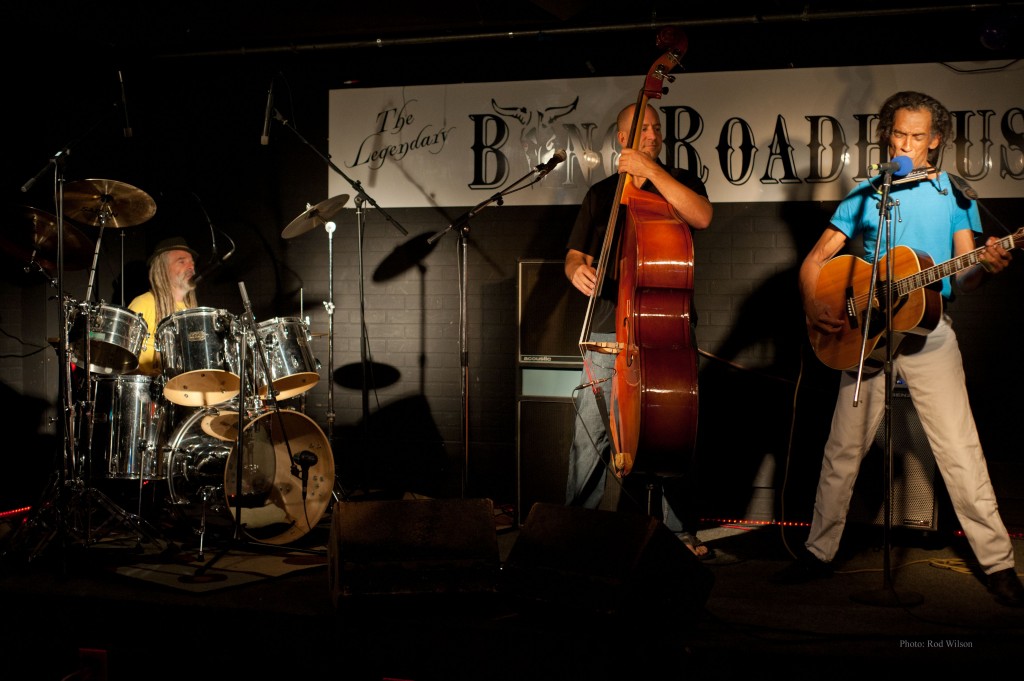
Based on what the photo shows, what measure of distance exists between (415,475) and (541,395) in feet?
4.54

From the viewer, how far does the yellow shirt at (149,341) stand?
4852mm

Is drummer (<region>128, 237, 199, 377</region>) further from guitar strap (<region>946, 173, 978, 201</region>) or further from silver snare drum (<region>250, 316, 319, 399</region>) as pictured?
guitar strap (<region>946, 173, 978, 201</region>)

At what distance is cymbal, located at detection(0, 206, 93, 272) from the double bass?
8.97 feet

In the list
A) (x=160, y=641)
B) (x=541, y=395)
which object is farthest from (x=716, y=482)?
(x=160, y=641)

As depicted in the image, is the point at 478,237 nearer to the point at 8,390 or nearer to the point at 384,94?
the point at 384,94

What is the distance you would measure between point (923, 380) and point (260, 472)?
10.3 feet

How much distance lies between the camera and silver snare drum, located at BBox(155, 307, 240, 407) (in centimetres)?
431

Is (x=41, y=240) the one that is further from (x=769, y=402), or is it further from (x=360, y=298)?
(x=769, y=402)

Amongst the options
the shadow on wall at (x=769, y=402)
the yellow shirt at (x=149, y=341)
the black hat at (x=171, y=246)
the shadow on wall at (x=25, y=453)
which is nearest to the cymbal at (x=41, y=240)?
the yellow shirt at (x=149, y=341)

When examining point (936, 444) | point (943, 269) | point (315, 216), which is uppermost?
point (315, 216)

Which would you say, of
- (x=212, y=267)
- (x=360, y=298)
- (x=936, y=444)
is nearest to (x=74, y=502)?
(x=212, y=267)

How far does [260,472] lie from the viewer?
175 inches

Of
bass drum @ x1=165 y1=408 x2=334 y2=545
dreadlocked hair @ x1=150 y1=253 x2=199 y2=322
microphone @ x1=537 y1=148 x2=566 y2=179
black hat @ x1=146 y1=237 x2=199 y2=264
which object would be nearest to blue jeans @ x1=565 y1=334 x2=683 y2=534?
microphone @ x1=537 y1=148 x2=566 y2=179

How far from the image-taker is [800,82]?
5.16 metres
